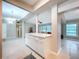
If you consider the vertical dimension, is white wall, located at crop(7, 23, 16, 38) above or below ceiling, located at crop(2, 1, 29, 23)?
below

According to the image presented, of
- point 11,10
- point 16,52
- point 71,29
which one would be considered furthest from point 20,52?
point 71,29

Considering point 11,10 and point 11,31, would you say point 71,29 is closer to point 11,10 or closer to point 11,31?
point 11,10

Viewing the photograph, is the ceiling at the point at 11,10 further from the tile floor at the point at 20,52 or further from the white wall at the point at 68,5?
the white wall at the point at 68,5

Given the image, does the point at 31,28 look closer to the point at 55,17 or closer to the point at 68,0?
the point at 55,17

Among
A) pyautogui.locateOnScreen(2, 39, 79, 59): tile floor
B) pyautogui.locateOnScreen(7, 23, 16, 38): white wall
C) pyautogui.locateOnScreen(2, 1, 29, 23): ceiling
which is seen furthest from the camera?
pyautogui.locateOnScreen(7, 23, 16, 38): white wall

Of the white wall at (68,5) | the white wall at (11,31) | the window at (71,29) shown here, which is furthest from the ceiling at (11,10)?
the window at (71,29)

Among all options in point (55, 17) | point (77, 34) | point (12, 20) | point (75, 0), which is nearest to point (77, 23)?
point (77, 34)

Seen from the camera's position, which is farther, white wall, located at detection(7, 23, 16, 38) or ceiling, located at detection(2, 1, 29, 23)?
white wall, located at detection(7, 23, 16, 38)

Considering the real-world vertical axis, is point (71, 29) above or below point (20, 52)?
above

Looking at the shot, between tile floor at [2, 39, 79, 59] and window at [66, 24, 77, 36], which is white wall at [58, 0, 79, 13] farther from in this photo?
window at [66, 24, 77, 36]

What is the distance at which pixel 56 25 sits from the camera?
4.36m

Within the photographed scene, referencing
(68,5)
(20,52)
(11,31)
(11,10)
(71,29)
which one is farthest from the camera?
(11,31)

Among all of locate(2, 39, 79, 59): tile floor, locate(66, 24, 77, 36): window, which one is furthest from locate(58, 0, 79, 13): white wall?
locate(66, 24, 77, 36): window

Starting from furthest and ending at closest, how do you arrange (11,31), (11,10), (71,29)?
Answer: (11,31), (71,29), (11,10)
